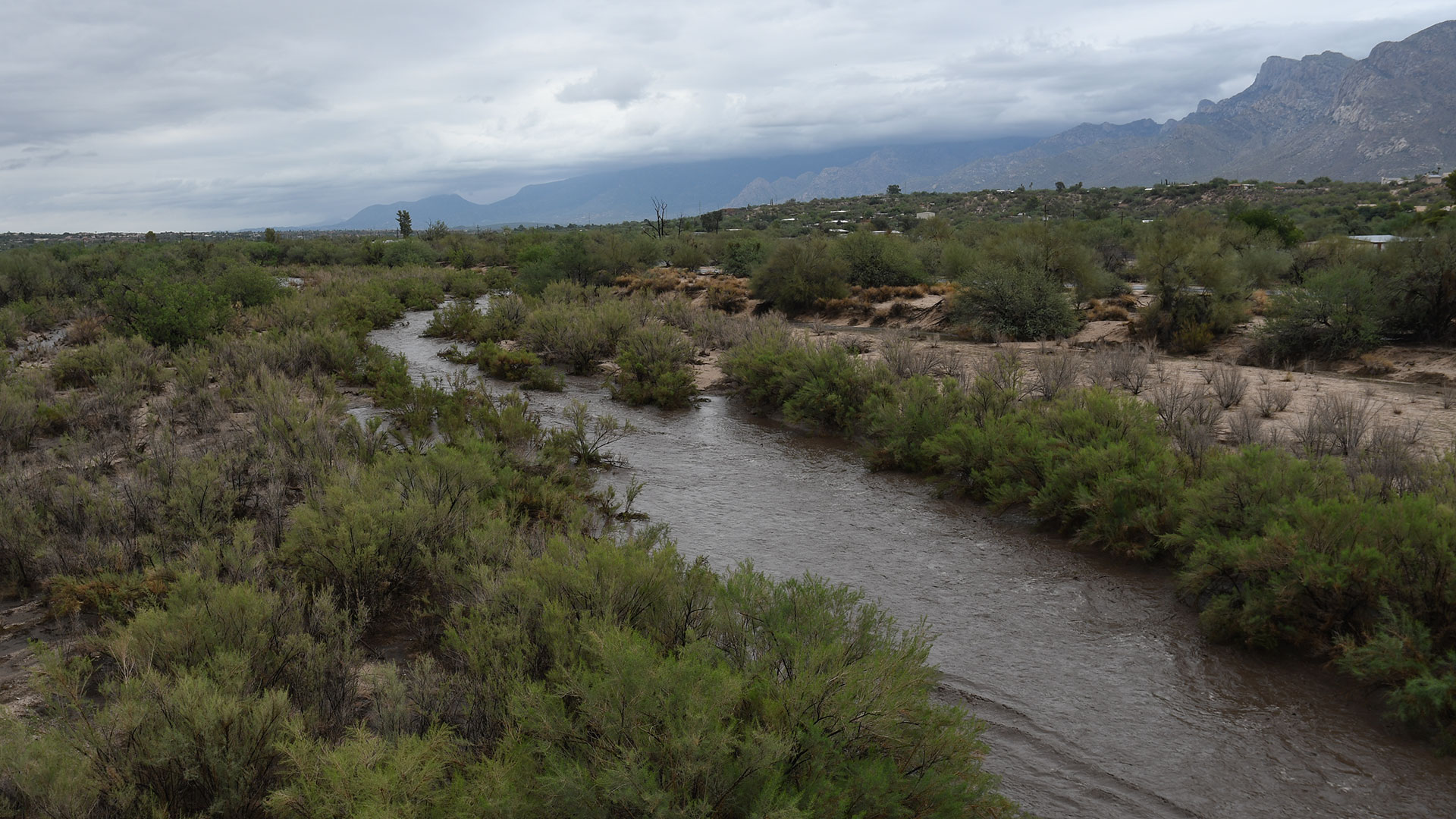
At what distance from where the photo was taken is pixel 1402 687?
19.4 feet

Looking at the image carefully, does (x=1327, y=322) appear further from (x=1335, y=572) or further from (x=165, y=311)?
(x=165, y=311)

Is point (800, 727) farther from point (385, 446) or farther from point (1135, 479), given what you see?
point (385, 446)

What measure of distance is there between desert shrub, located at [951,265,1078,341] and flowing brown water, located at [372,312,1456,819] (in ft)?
39.6

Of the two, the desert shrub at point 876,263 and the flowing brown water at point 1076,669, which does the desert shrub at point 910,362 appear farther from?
the desert shrub at point 876,263

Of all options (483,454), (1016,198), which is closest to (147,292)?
(483,454)

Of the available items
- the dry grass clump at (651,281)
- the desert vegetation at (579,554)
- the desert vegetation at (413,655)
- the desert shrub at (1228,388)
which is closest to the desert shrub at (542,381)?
the desert vegetation at (579,554)

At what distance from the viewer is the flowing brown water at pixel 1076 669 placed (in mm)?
5312

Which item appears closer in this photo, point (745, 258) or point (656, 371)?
point (656, 371)

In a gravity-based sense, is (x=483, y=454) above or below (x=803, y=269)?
below

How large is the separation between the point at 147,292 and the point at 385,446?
47.6ft

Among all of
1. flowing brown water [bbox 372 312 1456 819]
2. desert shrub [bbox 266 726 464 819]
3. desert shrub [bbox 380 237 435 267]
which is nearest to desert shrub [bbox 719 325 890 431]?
flowing brown water [bbox 372 312 1456 819]

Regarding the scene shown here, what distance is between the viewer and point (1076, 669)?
22.4 ft

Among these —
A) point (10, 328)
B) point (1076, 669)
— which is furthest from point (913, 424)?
point (10, 328)

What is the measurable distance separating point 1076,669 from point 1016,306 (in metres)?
17.4
